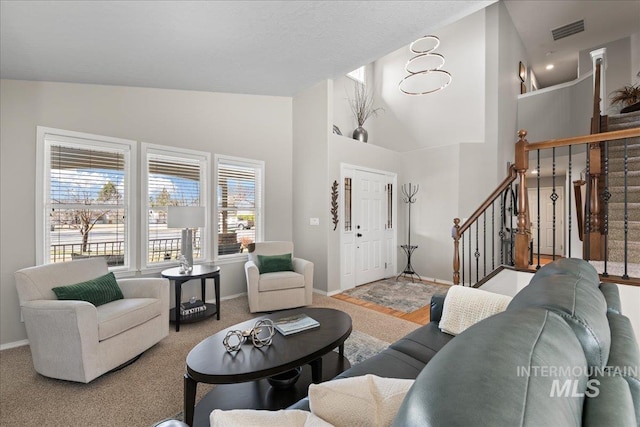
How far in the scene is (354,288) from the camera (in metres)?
4.73

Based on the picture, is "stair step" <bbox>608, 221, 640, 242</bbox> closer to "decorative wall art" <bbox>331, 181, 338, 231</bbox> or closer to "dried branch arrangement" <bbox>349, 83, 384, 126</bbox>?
"decorative wall art" <bbox>331, 181, 338, 231</bbox>

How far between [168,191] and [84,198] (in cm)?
85

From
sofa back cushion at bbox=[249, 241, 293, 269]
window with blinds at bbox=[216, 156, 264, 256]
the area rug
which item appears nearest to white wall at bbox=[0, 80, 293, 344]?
window with blinds at bbox=[216, 156, 264, 256]

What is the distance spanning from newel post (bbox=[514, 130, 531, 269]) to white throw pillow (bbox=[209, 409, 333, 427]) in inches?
93.6

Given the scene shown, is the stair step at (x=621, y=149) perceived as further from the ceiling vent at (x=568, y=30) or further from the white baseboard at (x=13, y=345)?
the white baseboard at (x=13, y=345)

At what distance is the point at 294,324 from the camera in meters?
2.09

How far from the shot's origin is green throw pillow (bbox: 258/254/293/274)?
3.77 meters

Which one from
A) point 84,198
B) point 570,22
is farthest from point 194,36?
point 570,22

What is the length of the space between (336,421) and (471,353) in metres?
0.47

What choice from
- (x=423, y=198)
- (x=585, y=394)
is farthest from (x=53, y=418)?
(x=423, y=198)

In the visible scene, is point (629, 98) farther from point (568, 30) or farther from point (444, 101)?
point (444, 101)

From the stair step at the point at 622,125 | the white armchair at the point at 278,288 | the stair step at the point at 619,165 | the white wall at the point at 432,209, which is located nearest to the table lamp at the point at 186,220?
the white armchair at the point at 278,288

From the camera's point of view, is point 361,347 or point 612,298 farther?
point 361,347

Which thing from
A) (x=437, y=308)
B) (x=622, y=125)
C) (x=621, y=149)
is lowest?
(x=437, y=308)
